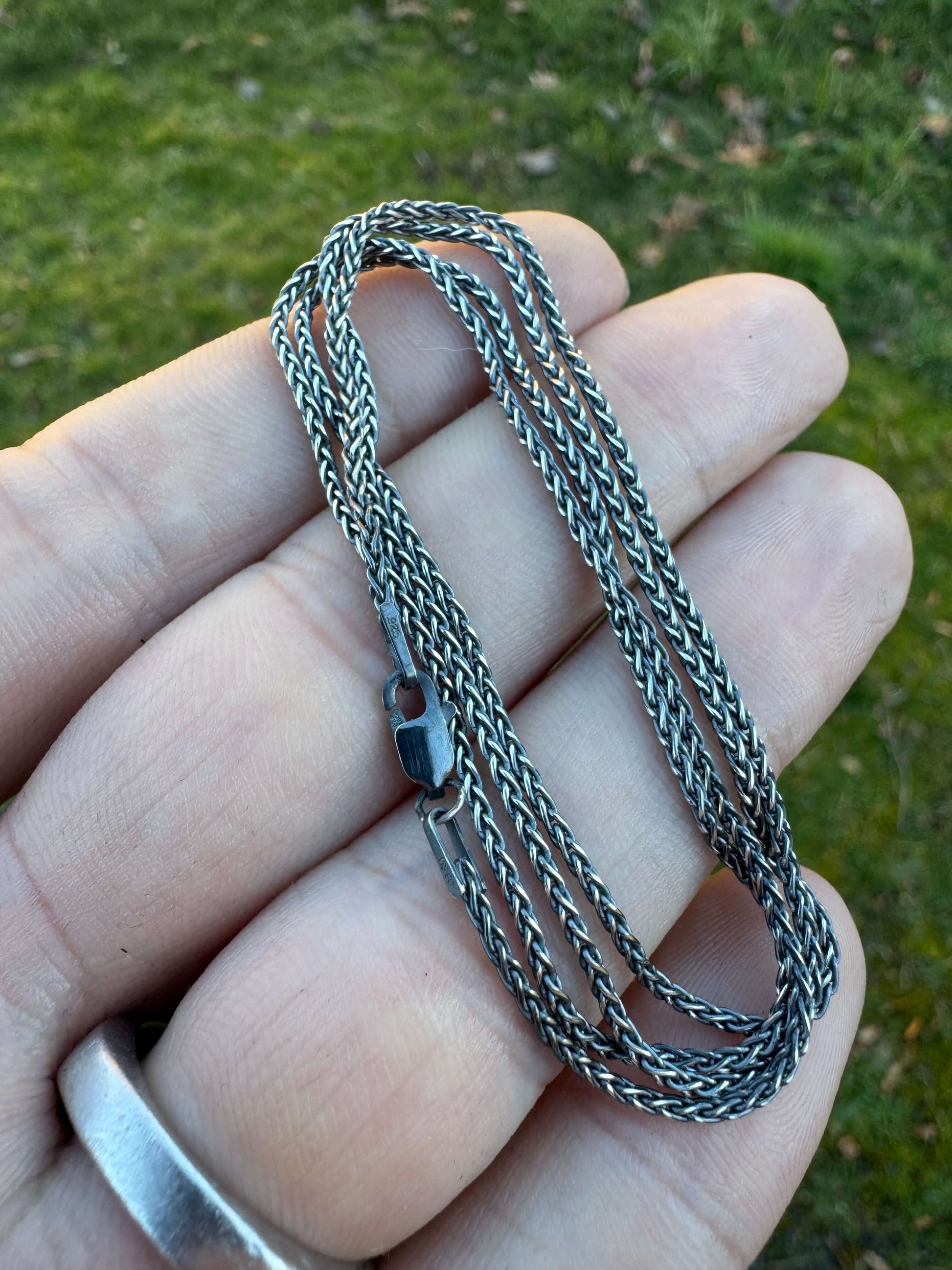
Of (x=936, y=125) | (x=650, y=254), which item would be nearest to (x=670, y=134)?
(x=650, y=254)

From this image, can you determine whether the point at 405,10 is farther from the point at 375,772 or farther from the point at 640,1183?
the point at 640,1183

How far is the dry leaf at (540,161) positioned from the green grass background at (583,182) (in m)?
0.04

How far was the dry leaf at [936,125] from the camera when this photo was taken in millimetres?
5375

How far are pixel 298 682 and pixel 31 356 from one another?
2.95 meters

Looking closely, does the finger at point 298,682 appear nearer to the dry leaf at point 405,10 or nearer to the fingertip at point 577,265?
the fingertip at point 577,265

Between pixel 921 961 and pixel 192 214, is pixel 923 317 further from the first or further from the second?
pixel 192 214

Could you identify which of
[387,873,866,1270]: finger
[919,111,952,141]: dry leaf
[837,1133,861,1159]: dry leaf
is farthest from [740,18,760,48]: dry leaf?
[837,1133,861,1159]: dry leaf

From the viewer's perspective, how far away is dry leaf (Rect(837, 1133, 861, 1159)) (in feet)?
11.6

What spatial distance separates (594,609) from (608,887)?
35.0 inches

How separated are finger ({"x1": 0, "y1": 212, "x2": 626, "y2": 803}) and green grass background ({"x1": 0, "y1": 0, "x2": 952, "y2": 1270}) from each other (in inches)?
71.1

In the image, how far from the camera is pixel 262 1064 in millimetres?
2332

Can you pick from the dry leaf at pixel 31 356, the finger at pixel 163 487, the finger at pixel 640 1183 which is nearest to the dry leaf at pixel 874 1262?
the finger at pixel 640 1183

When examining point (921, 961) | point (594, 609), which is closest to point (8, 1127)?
point (594, 609)

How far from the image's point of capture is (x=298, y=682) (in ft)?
8.91
